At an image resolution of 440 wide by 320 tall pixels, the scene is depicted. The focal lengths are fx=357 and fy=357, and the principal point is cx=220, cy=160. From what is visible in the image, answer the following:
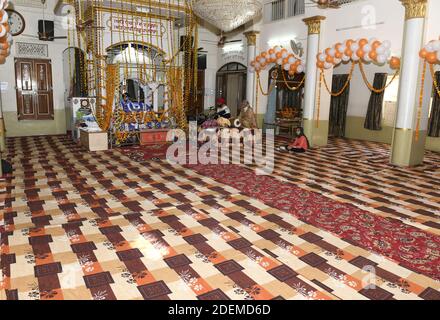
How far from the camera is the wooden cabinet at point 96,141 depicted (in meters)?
9.12

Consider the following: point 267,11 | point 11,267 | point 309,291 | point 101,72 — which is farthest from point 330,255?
point 267,11

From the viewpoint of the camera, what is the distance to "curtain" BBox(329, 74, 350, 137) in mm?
12383

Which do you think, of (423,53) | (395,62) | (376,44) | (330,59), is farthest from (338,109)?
(423,53)

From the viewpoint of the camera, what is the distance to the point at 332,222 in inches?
178

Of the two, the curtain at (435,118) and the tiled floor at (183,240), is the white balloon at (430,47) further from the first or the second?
the curtain at (435,118)

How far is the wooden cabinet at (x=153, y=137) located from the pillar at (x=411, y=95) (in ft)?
19.5

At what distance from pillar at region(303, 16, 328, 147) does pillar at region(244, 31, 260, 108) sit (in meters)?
2.56

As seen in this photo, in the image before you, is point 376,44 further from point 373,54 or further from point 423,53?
point 423,53

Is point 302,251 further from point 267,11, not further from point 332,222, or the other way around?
point 267,11

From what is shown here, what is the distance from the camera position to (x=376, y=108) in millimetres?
11430

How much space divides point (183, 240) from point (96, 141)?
20.0ft

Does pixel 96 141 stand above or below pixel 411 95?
below

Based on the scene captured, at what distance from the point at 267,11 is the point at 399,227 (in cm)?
951

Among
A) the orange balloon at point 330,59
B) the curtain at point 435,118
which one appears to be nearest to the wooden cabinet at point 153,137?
the orange balloon at point 330,59
